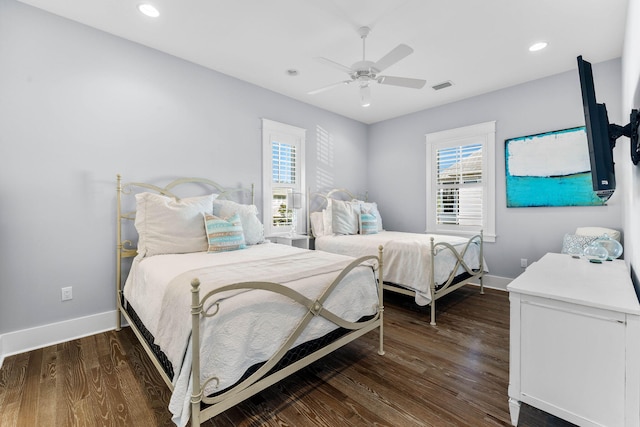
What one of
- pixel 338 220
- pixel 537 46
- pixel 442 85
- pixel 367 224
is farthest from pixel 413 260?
pixel 537 46

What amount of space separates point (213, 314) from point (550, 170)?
412cm

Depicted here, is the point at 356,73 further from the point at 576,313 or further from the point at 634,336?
the point at 634,336

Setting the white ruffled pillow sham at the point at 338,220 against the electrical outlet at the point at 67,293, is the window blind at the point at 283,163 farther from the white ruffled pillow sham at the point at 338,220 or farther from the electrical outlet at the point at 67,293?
the electrical outlet at the point at 67,293

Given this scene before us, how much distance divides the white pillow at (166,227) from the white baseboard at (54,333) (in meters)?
0.84

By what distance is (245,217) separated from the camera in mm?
3010

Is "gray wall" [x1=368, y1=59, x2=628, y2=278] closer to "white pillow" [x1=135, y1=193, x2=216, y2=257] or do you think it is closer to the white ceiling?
the white ceiling

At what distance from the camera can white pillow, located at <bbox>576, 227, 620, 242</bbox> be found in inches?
117

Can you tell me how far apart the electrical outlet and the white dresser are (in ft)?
11.0

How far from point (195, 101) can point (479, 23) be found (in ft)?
9.64

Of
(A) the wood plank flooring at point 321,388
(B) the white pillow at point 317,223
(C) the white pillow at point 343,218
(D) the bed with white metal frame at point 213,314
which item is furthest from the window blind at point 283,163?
(A) the wood plank flooring at point 321,388

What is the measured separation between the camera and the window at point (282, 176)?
12.7 ft

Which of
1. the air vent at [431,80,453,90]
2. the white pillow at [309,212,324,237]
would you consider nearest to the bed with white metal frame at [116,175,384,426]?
the white pillow at [309,212,324,237]

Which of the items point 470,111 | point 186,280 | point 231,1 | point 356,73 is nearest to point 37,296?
point 186,280

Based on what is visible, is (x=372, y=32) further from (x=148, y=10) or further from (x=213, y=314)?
(x=213, y=314)
